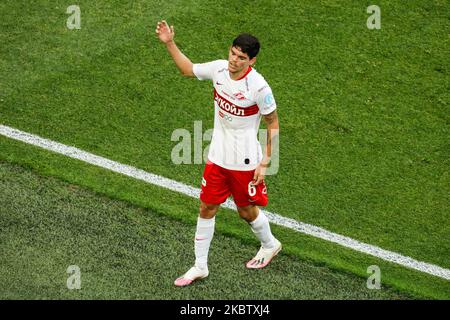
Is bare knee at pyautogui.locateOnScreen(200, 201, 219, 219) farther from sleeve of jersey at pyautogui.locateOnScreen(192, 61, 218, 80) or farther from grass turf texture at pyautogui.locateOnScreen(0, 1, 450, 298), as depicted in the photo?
sleeve of jersey at pyautogui.locateOnScreen(192, 61, 218, 80)

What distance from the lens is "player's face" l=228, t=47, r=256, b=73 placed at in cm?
658

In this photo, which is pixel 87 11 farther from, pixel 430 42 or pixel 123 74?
pixel 430 42

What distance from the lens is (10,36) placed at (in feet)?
32.9

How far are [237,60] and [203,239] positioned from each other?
1.49 metres

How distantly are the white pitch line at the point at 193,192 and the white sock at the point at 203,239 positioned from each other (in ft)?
3.33

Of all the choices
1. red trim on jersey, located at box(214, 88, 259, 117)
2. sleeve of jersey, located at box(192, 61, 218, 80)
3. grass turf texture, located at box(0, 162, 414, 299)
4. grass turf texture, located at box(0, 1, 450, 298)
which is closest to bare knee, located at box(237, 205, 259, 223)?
grass turf texture, located at box(0, 162, 414, 299)

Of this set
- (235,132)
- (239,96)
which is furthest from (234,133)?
(239,96)

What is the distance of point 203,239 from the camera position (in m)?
7.17

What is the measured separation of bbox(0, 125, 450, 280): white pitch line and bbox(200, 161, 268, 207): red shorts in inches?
40.6

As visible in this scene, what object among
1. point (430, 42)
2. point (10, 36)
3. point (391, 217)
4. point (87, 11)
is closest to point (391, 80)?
point (430, 42)

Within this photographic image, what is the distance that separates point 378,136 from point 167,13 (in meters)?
2.92

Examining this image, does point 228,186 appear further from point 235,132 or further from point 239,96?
point 239,96

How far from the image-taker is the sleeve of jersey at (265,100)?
666cm

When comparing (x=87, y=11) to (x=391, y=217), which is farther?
(x=87, y=11)
